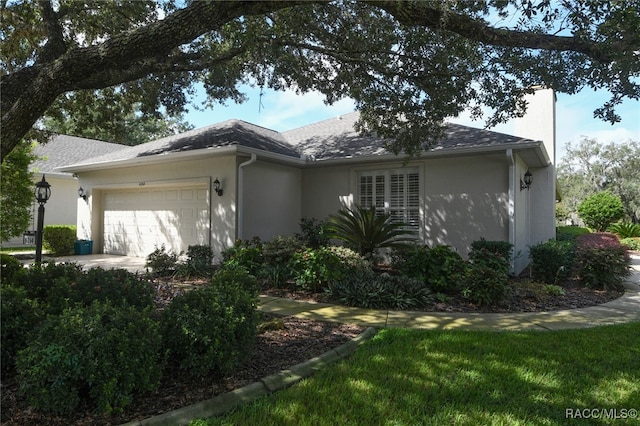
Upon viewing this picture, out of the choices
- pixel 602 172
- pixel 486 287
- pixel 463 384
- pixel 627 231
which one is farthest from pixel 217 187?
pixel 602 172

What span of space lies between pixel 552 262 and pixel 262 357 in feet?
22.9

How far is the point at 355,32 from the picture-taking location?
736cm

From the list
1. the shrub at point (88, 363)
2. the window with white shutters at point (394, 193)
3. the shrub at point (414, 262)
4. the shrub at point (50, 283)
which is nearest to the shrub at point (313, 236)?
the window with white shutters at point (394, 193)

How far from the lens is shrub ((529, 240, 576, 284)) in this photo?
25.8 feet

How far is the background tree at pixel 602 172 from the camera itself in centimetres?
3681

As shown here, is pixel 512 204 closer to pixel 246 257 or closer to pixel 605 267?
pixel 605 267

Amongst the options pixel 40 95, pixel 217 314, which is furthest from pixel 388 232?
pixel 40 95

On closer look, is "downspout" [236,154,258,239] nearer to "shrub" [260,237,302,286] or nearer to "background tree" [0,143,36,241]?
"shrub" [260,237,302,286]

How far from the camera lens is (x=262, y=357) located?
3.66 m

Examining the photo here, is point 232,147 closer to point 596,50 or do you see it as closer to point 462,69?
point 462,69

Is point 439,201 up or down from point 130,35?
down

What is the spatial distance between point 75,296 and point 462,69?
6835 millimetres

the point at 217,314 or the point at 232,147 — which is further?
the point at 232,147

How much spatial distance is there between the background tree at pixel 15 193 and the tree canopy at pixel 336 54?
2.01 m
